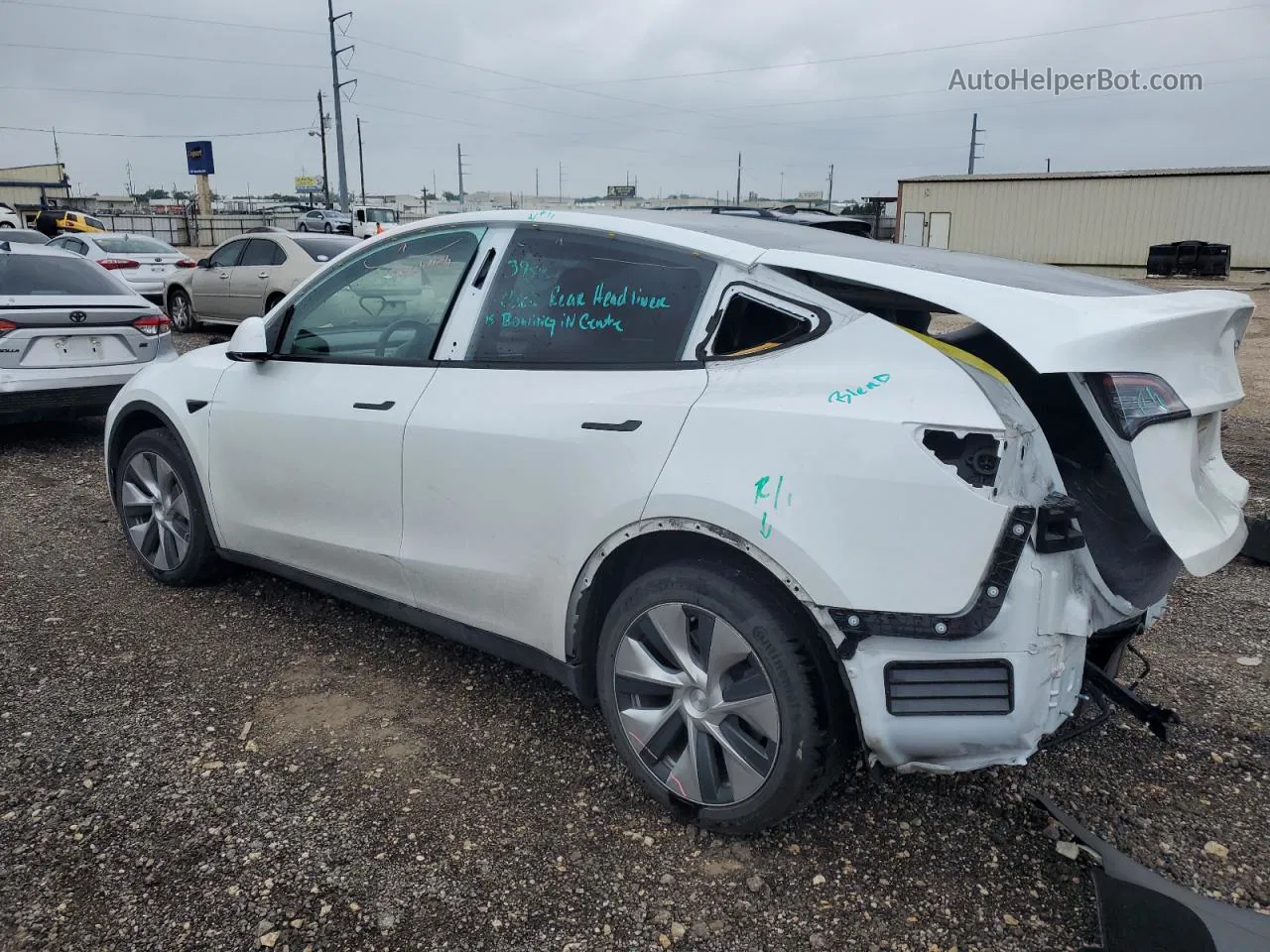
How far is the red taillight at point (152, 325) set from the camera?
757 centimetres

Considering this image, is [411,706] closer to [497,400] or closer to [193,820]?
[193,820]

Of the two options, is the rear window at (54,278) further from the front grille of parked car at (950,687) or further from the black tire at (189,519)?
the front grille of parked car at (950,687)

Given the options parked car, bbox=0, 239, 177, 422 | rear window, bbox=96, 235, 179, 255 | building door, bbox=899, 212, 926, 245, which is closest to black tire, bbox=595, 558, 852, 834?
parked car, bbox=0, 239, 177, 422

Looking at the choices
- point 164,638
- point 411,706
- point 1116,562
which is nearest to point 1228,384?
point 1116,562

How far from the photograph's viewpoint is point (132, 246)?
16719 mm

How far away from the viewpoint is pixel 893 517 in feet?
7.42

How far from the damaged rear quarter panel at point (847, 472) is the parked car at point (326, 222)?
1510 inches

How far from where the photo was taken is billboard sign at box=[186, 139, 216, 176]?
2127 inches

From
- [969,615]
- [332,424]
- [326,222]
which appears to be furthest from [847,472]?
[326,222]

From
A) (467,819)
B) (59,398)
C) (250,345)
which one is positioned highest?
(250,345)

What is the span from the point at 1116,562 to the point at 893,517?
2.19 feet

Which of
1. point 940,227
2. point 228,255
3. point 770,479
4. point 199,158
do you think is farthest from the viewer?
point 199,158

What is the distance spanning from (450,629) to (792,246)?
1708mm

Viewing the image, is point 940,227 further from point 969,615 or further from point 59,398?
point 969,615
